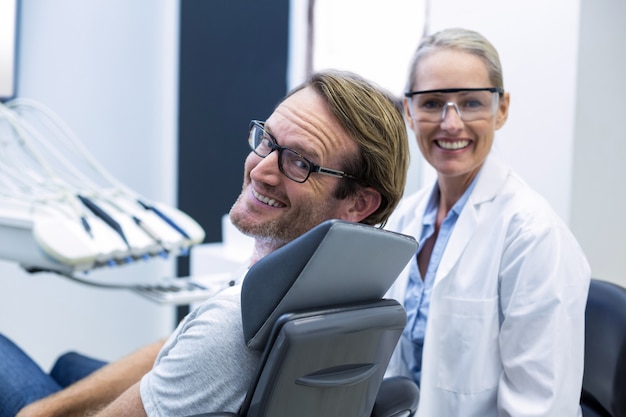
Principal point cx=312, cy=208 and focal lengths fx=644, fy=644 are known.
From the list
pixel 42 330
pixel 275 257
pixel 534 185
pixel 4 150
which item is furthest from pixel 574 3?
pixel 42 330

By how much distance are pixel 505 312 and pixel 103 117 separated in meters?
2.00

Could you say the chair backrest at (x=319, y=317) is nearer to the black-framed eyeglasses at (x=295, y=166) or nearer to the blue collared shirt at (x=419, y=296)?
the black-framed eyeglasses at (x=295, y=166)

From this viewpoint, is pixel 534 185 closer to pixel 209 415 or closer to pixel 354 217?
pixel 354 217

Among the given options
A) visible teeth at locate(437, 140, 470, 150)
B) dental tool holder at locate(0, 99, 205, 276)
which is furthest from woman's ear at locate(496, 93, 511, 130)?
dental tool holder at locate(0, 99, 205, 276)

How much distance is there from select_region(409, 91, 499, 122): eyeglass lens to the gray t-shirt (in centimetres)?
80

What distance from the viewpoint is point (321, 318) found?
2.54 ft

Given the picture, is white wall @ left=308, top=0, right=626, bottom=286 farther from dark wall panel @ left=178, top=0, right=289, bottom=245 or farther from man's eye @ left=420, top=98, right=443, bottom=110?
dark wall panel @ left=178, top=0, right=289, bottom=245

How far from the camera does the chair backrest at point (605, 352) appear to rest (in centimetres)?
119

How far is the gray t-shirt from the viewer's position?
2.74ft

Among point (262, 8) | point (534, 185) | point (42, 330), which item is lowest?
point (42, 330)

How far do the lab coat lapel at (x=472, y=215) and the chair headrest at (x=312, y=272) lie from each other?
0.63 m

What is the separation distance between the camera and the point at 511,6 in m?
1.91

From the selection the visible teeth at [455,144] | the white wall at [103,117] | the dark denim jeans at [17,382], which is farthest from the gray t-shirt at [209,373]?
the white wall at [103,117]

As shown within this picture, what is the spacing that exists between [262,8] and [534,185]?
1.56m
